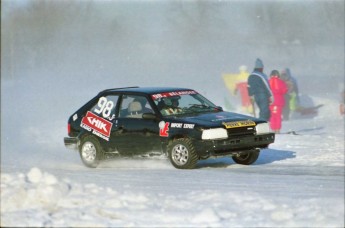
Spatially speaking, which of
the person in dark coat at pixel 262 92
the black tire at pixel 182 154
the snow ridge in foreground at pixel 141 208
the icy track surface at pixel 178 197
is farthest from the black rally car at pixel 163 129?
the person in dark coat at pixel 262 92

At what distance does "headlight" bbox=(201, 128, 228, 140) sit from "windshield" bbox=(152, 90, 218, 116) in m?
0.99

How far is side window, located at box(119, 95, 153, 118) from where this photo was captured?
45.0 ft

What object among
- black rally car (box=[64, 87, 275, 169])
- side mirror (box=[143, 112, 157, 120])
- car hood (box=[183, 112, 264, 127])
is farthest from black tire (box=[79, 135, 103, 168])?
car hood (box=[183, 112, 264, 127])

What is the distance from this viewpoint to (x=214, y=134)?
12656 mm

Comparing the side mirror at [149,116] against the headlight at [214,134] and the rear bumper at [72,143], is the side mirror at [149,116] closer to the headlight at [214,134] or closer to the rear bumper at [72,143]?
the headlight at [214,134]

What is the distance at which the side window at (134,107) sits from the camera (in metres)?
13.7

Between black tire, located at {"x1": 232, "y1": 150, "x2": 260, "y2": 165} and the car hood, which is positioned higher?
the car hood

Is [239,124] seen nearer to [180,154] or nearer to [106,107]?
[180,154]

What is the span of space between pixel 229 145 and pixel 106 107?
2410 mm

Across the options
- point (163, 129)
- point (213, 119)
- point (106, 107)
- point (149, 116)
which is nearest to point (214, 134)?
point (213, 119)

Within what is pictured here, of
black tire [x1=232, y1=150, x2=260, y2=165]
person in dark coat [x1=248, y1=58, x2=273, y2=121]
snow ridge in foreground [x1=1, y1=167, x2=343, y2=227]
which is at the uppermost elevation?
person in dark coat [x1=248, y1=58, x2=273, y2=121]

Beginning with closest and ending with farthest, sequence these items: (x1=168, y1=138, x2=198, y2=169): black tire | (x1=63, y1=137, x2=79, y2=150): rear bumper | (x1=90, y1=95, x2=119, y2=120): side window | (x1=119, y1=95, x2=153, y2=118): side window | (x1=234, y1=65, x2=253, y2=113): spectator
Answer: (x1=168, y1=138, x2=198, y2=169): black tire → (x1=119, y1=95, x2=153, y2=118): side window → (x1=90, y1=95, x2=119, y2=120): side window → (x1=63, y1=137, x2=79, y2=150): rear bumper → (x1=234, y1=65, x2=253, y2=113): spectator

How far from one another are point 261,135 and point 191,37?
144ft

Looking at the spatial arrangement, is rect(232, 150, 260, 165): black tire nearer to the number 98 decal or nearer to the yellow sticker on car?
the yellow sticker on car
